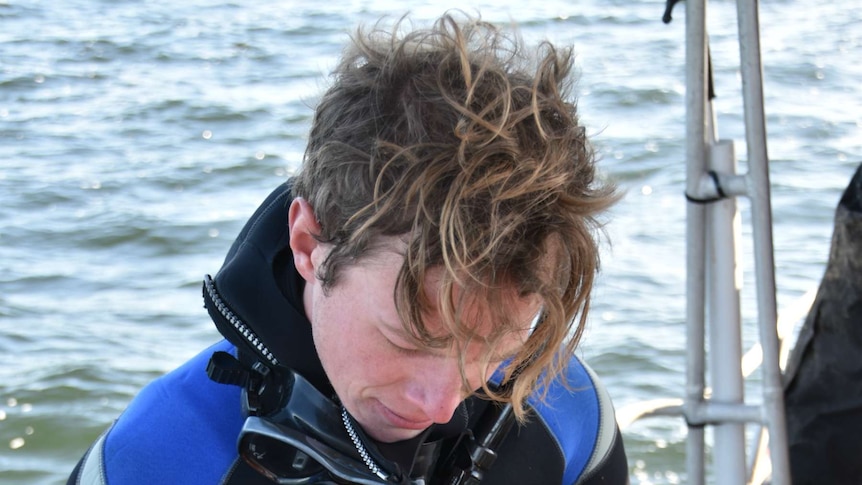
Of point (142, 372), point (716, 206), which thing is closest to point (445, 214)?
point (716, 206)

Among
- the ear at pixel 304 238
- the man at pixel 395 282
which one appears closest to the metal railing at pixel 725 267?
the man at pixel 395 282

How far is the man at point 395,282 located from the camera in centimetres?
140

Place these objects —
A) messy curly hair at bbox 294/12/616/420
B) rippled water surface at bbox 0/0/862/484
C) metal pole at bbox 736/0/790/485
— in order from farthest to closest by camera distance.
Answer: rippled water surface at bbox 0/0/862/484 < metal pole at bbox 736/0/790/485 < messy curly hair at bbox 294/12/616/420

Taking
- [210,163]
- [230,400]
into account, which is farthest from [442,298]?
[210,163]

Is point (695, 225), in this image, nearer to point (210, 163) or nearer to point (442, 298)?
point (442, 298)

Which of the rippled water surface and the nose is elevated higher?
the nose

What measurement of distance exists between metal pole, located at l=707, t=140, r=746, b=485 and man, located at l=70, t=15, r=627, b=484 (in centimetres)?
44

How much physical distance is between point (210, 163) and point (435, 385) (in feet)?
16.3

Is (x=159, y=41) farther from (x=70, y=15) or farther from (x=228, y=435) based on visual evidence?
(x=228, y=435)

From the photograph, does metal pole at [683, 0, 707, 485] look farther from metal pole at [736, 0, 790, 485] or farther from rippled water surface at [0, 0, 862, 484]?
rippled water surface at [0, 0, 862, 484]

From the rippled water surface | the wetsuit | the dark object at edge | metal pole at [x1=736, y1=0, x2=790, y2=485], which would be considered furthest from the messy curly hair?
the rippled water surface

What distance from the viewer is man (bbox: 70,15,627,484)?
140 cm

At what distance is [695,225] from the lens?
2025 mm

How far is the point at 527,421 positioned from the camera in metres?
1.83
